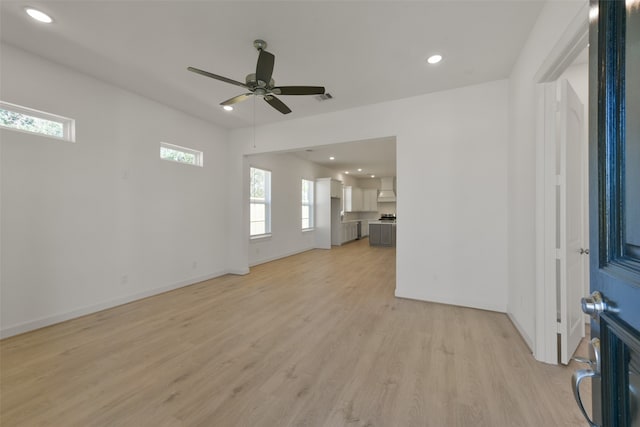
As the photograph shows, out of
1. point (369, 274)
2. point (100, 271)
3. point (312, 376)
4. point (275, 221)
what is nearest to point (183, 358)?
point (312, 376)

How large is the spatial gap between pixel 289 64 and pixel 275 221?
14.5 ft

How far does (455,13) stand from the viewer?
2203mm

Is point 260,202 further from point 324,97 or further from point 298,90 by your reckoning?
point 298,90

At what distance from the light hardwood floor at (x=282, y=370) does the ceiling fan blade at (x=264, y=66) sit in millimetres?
2510

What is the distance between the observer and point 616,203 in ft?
2.13

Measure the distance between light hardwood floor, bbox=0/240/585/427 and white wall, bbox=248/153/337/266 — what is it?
10.1 feet

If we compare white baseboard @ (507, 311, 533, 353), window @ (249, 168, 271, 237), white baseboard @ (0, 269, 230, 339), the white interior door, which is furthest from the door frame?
window @ (249, 168, 271, 237)

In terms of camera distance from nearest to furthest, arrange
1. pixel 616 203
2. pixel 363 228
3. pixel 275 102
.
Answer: pixel 616 203 → pixel 275 102 → pixel 363 228

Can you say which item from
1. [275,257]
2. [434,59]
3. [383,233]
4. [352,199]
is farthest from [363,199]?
[434,59]

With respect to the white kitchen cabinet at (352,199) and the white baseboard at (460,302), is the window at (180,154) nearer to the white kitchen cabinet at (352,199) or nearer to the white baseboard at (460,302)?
the white baseboard at (460,302)

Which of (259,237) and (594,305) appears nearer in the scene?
(594,305)

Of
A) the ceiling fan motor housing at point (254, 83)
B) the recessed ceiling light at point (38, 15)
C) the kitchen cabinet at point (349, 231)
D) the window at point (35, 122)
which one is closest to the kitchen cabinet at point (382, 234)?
the kitchen cabinet at point (349, 231)

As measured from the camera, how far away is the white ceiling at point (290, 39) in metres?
2.18

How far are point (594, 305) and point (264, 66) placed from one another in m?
2.53
